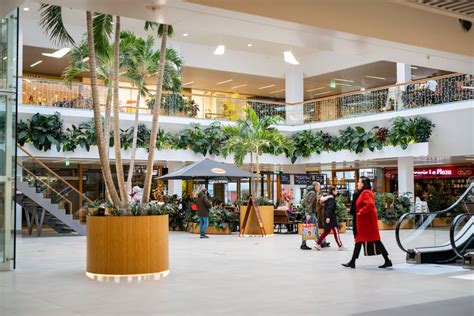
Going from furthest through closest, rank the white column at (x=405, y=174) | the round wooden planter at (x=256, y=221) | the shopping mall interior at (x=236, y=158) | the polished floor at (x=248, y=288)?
the white column at (x=405, y=174) < the round wooden planter at (x=256, y=221) < the shopping mall interior at (x=236, y=158) < the polished floor at (x=248, y=288)

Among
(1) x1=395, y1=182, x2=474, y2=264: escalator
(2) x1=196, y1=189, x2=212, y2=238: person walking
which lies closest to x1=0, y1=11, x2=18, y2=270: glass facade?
(1) x1=395, y1=182, x2=474, y2=264: escalator

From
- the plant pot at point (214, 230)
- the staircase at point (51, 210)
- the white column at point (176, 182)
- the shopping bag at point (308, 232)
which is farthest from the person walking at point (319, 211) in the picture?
the white column at point (176, 182)

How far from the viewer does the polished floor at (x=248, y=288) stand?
23.2 feet

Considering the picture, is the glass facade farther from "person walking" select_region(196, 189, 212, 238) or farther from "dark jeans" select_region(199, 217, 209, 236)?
"dark jeans" select_region(199, 217, 209, 236)

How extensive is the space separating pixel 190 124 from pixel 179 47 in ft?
18.9

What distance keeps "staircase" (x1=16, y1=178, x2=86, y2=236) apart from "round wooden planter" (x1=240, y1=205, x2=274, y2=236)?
4987 mm

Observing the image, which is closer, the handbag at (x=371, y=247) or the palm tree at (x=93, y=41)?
the palm tree at (x=93, y=41)

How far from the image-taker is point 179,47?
92.8 feet

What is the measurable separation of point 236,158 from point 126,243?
13482 mm

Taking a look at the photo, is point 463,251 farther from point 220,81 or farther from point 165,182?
point 220,81

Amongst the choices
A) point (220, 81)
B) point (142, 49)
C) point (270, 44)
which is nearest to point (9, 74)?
point (142, 49)

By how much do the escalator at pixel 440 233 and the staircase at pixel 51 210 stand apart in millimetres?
11330

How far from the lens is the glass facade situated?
35.9 ft

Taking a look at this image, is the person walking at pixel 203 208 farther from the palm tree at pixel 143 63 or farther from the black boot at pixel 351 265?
the black boot at pixel 351 265
